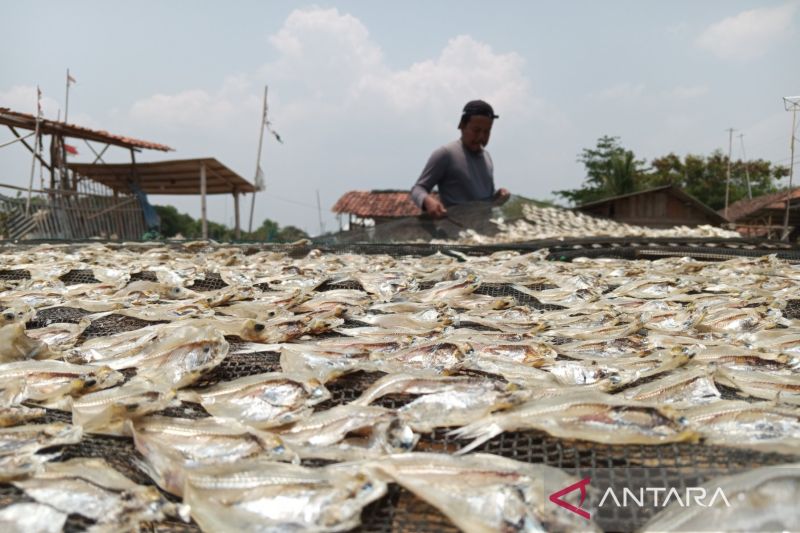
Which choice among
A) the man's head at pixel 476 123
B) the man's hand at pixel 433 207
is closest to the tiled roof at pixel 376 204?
the man's head at pixel 476 123

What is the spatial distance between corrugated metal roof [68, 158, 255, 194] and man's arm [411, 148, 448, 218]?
6.59m

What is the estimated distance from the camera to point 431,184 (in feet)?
23.4

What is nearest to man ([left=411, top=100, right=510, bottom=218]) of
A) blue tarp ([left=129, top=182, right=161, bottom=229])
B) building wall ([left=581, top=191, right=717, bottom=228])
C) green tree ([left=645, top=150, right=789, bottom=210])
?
blue tarp ([left=129, top=182, right=161, bottom=229])

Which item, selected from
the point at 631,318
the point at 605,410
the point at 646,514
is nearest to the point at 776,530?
the point at 646,514

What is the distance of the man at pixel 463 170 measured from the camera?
695cm

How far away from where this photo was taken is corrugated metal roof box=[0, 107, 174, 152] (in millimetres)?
9711

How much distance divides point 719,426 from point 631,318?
105 cm

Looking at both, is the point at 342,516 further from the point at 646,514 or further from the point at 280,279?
the point at 280,279

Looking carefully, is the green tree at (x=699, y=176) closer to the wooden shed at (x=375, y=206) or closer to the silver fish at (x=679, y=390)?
the wooden shed at (x=375, y=206)

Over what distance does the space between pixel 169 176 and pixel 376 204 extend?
12.2 m

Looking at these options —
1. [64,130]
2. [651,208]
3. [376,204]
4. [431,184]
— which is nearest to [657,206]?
[651,208]

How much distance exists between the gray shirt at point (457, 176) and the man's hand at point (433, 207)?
119mm

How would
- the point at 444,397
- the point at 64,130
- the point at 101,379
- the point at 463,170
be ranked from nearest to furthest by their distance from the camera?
the point at 444,397
the point at 101,379
the point at 463,170
the point at 64,130

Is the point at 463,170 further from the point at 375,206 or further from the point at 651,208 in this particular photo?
the point at 375,206
